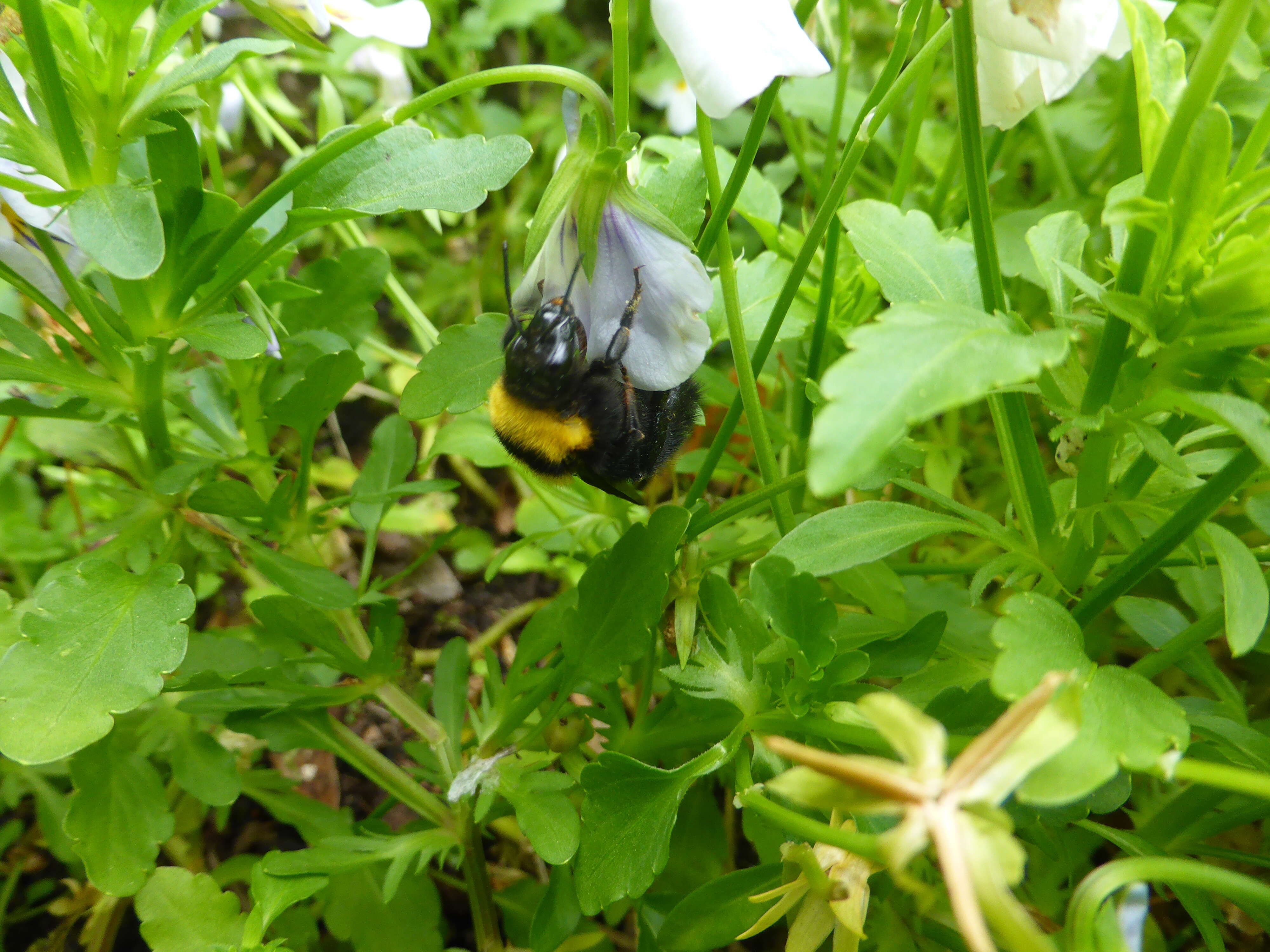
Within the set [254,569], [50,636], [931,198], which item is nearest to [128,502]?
[50,636]

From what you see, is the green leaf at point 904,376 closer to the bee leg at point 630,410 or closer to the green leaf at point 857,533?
the green leaf at point 857,533

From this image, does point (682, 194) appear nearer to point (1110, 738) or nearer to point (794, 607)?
point (794, 607)

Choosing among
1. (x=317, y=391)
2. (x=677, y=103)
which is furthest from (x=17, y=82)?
(x=677, y=103)

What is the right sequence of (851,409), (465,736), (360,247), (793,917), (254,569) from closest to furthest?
(851,409) → (793,917) → (360,247) → (465,736) → (254,569)

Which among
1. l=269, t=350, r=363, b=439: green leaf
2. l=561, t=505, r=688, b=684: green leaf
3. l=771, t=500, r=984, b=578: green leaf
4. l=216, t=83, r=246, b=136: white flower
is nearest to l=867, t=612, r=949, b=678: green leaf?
l=771, t=500, r=984, b=578: green leaf

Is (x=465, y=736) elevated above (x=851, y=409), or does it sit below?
below

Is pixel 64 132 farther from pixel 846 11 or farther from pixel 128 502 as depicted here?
pixel 846 11

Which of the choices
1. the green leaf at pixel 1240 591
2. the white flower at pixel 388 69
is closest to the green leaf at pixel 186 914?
the green leaf at pixel 1240 591

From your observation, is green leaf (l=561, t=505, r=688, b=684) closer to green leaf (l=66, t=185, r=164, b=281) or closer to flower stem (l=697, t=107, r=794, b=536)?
flower stem (l=697, t=107, r=794, b=536)

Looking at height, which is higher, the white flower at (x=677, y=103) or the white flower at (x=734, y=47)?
the white flower at (x=734, y=47)
